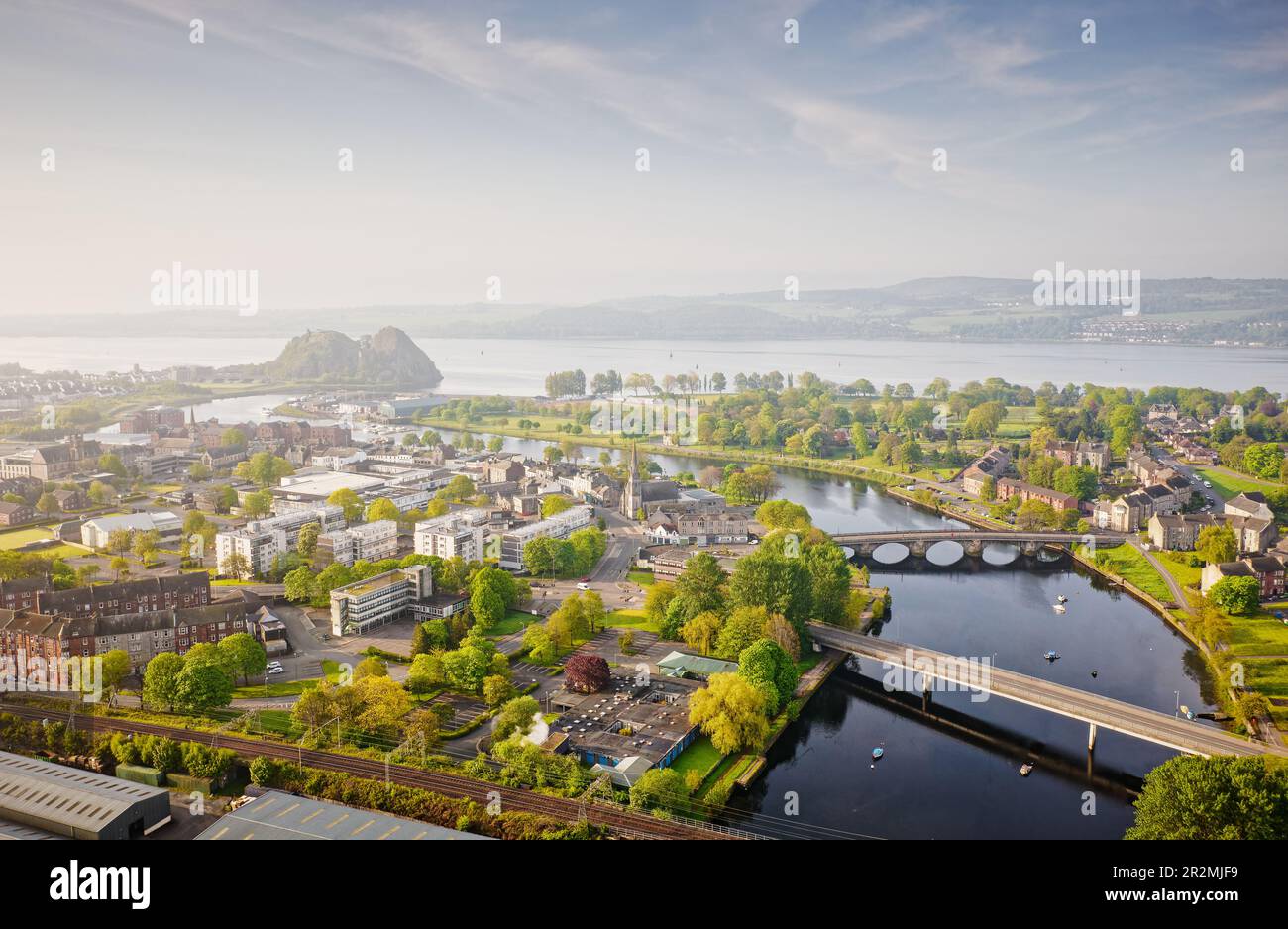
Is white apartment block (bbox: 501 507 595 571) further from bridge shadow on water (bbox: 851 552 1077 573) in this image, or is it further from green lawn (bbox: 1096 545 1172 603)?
green lawn (bbox: 1096 545 1172 603)

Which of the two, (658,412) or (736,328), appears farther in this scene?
(736,328)

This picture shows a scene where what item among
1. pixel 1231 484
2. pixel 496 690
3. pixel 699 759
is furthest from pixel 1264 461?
pixel 496 690

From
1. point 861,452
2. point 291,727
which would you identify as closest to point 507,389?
point 861,452

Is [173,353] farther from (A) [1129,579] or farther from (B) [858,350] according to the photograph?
(A) [1129,579]

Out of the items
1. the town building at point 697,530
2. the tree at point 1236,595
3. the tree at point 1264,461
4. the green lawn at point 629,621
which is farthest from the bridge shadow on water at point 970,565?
the tree at point 1264,461

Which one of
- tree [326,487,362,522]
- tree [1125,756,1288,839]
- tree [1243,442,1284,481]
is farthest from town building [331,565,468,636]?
tree [1243,442,1284,481]

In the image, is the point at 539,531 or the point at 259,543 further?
the point at 539,531

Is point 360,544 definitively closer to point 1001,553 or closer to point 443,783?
point 443,783
